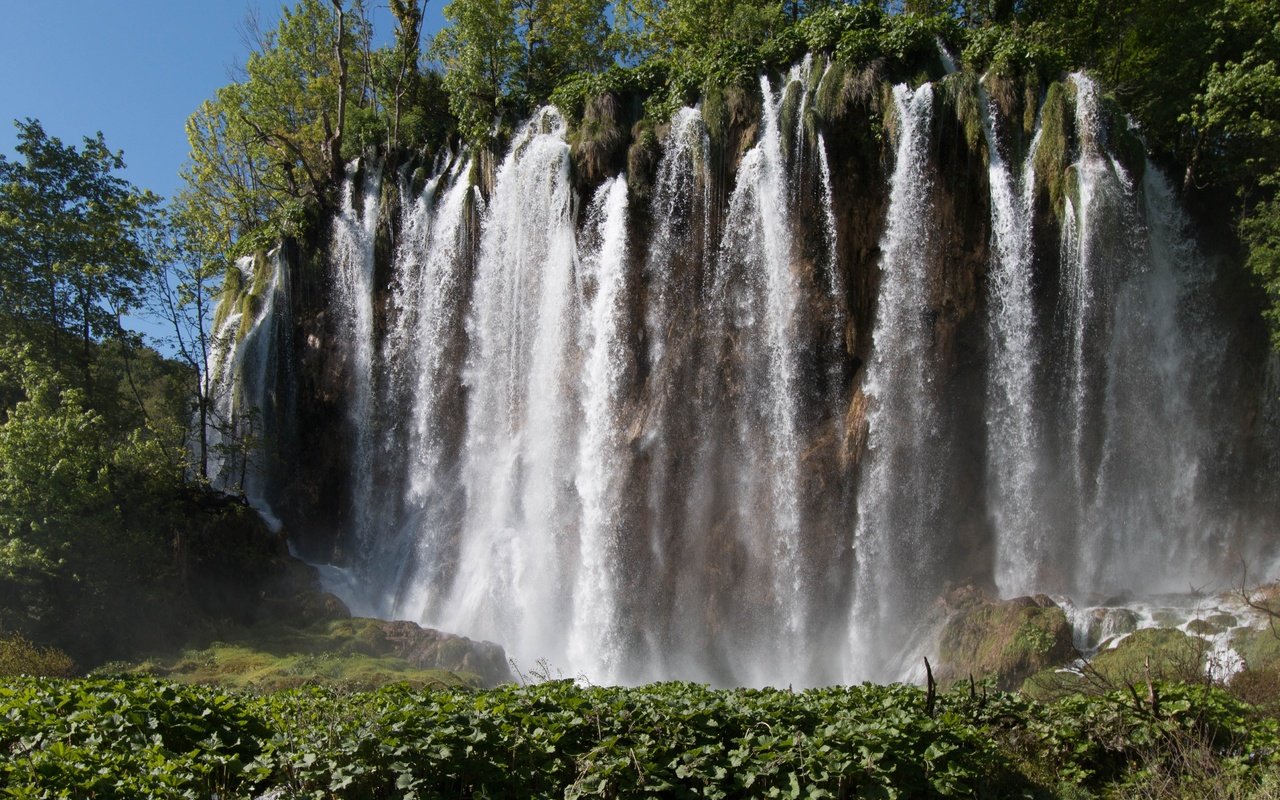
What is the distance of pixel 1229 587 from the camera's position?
1886cm

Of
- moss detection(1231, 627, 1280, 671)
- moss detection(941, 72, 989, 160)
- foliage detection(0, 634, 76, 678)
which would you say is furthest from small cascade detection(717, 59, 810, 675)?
foliage detection(0, 634, 76, 678)

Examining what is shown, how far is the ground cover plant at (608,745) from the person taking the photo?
6.08 meters

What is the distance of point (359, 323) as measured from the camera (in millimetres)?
28906

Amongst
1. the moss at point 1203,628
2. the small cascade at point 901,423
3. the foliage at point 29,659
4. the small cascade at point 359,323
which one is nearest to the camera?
the moss at point 1203,628

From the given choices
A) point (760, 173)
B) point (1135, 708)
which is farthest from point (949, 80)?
point (1135, 708)

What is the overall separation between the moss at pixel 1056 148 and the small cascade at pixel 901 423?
7.85 feet

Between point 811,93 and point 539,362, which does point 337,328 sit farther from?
point 811,93

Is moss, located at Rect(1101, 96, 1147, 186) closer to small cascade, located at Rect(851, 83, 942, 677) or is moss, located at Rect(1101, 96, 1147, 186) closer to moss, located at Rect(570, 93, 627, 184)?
small cascade, located at Rect(851, 83, 942, 677)

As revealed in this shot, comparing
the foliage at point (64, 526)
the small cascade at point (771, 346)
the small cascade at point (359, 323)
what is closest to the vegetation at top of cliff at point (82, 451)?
the foliage at point (64, 526)

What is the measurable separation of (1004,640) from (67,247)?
24.3 meters

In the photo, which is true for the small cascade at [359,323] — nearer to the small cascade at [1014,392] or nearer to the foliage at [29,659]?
the foliage at [29,659]

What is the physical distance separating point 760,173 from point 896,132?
10.4ft

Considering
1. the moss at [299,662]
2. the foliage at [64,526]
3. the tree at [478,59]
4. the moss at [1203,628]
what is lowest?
the moss at [299,662]

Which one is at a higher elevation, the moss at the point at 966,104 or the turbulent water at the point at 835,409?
the moss at the point at 966,104
